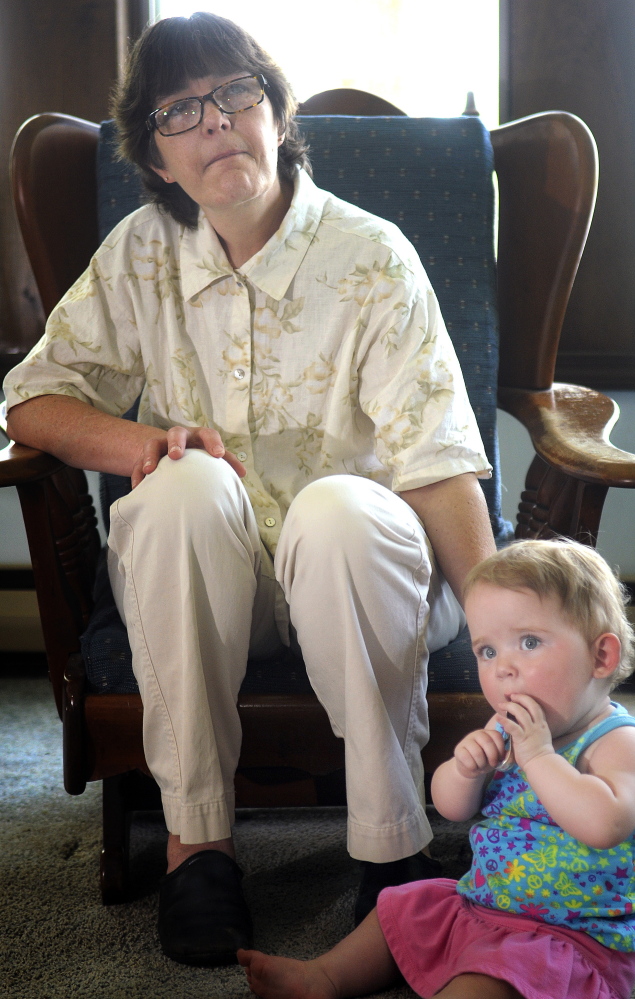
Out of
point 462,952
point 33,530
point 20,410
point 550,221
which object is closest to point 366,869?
point 462,952

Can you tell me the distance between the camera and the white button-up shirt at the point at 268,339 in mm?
1298

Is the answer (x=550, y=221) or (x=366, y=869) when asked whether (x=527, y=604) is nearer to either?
(x=366, y=869)

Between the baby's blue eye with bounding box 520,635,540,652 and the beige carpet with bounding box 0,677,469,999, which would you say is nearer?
the baby's blue eye with bounding box 520,635,540,652

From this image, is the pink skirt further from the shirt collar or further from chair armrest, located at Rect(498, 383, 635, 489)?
the shirt collar

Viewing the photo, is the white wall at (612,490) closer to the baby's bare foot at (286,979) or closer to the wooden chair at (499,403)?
the wooden chair at (499,403)

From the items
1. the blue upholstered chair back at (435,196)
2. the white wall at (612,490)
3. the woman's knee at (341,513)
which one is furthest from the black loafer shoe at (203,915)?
the white wall at (612,490)

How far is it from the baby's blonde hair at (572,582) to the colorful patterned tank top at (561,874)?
0.32ft

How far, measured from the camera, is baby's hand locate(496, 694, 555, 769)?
2.82ft

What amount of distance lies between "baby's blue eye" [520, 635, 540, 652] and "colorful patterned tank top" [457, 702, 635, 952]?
11cm

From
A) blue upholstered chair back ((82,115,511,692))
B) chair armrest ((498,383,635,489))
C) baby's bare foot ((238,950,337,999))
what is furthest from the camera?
blue upholstered chair back ((82,115,511,692))

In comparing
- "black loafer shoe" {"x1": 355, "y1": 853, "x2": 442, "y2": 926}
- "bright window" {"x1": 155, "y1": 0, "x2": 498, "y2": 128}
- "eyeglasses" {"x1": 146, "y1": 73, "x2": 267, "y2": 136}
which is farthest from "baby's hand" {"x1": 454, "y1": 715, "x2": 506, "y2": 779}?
"bright window" {"x1": 155, "y1": 0, "x2": 498, "y2": 128}

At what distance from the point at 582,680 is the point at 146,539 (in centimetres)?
52

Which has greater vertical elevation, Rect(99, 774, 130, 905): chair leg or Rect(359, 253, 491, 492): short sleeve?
Rect(359, 253, 491, 492): short sleeve

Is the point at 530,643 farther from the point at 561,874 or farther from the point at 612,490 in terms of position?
the point at 612,490
